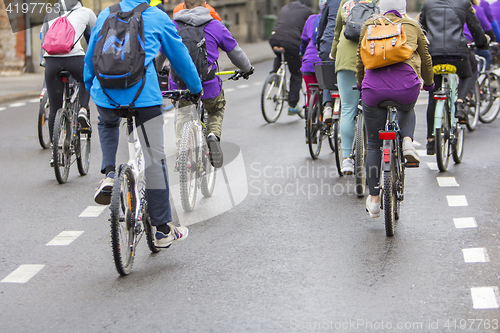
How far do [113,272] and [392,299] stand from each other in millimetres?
1876

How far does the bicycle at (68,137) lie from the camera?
7250 millimetres

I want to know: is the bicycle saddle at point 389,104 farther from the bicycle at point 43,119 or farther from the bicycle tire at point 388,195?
the bicycle at point 43,119

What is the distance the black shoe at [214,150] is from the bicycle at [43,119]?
2.71 meters

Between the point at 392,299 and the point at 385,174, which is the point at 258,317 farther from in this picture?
the point at 385,174

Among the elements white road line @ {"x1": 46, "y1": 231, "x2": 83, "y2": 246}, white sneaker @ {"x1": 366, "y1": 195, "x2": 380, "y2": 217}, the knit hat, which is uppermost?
the knit hat

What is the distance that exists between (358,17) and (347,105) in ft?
2.94

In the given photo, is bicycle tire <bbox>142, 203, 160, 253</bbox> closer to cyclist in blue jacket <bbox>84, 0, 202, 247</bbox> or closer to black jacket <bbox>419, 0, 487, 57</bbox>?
cyclist in blue jacket <bbox>84, 0, 202, 247</bbox>

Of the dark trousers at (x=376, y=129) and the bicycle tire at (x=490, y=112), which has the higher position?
the dark trousers at (x=376, y=129)

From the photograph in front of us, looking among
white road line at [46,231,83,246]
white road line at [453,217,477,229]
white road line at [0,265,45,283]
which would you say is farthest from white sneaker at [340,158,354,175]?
white road line at [0,265,45,283]

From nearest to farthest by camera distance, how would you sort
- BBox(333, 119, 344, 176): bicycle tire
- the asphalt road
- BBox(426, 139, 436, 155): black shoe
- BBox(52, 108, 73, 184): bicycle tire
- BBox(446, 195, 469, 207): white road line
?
the asphalt road → BBox(446, 195, 469, 207): white road line → BBox(52, 108, 73, 184): bicycle tire → BBox(333, 119, 344, 176): bicycle tire → BBox(426, 139, 436, 155): black shoe

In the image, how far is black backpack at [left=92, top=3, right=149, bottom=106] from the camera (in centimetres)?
443

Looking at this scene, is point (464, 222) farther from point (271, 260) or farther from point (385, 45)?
point (271, 260)

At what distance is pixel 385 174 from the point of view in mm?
5363

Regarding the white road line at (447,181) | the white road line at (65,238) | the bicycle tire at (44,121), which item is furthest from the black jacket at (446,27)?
the bicycle tire at (44,121)
